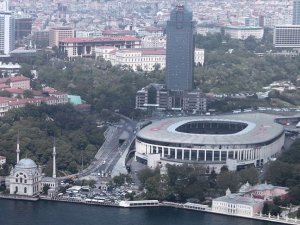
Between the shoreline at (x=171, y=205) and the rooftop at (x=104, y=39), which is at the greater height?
the rooftop at (x=104, y=39)

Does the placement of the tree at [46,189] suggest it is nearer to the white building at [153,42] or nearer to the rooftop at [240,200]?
the rooftop at [240,200]

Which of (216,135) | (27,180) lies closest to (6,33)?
(216,135)

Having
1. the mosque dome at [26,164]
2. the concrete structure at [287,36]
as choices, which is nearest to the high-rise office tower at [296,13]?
the concrete structure at [287,36]

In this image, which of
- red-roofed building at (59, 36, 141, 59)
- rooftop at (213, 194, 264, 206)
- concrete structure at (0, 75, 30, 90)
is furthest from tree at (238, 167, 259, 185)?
red-roofed building at (59, 36, 141, 59)

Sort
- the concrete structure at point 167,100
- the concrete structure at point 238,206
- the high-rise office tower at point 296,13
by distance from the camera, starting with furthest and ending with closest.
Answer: the high-rise office tower at point 296,13 → the concrete structure at point 167,100 → the concrete structure at point 238,206

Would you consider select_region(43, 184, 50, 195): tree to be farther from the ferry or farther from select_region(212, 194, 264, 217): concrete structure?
select_region(212, 194, 264, 217): concrete structure

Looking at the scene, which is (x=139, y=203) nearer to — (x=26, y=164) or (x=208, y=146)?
(x=26, y=164)

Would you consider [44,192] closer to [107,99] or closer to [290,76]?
[107,99]

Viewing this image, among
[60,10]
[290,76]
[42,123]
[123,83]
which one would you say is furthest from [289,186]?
[60,10]
